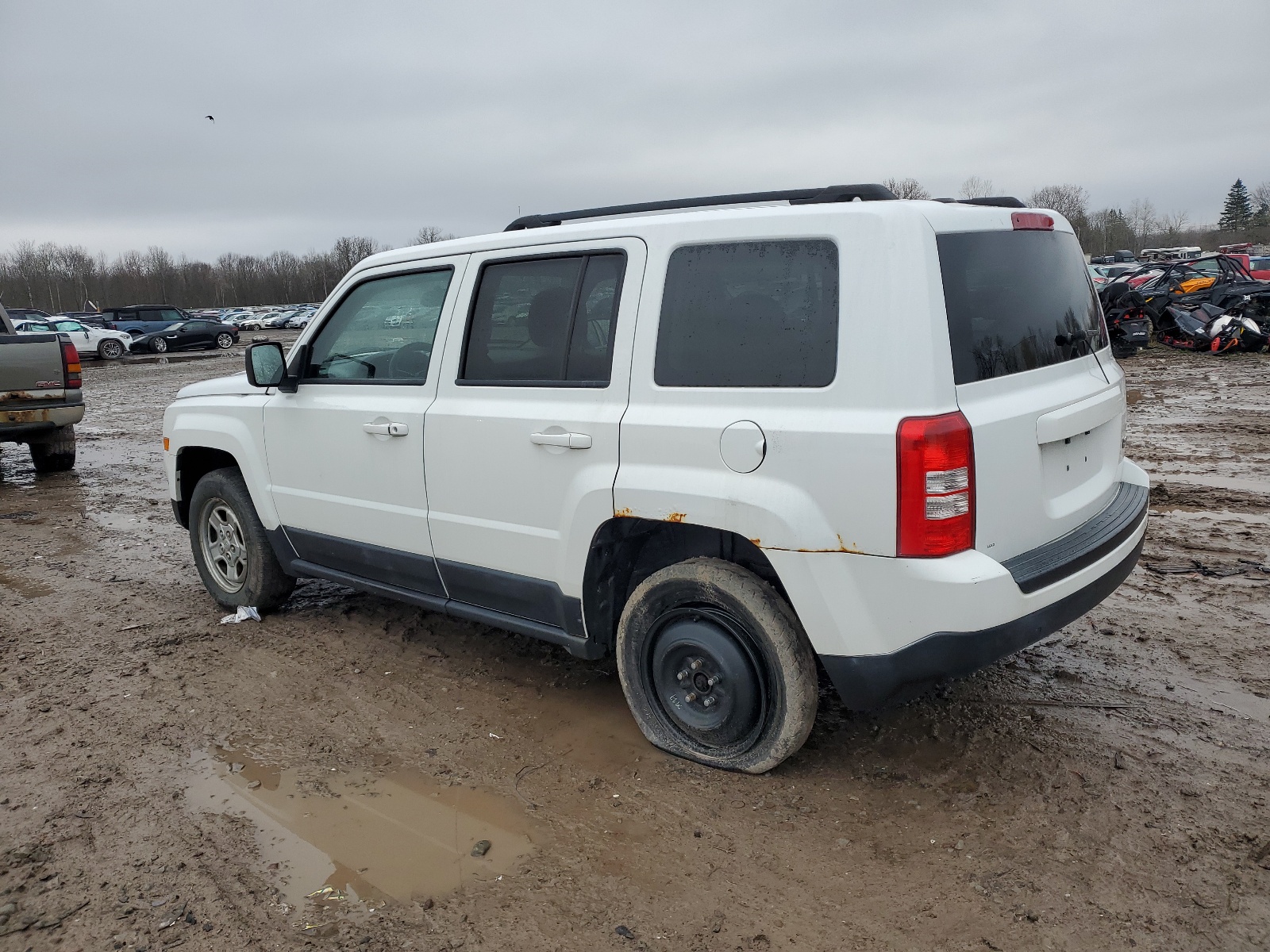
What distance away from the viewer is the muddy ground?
2662 millimetres

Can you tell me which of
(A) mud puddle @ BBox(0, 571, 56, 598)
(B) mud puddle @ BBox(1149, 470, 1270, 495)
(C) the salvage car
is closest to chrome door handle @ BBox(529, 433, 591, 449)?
(A) mud puddle @ BBox(0, 571, 56, 598)

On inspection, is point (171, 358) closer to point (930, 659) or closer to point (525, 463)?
point (525, 463)

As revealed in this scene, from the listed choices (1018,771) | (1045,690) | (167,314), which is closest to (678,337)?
(1018,771)

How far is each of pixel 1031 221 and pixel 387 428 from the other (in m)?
2.70

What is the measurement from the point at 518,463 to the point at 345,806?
1.38 metres

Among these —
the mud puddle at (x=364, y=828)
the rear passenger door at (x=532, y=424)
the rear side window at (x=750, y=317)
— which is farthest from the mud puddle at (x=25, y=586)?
the rear side window at (x=750, y=317)

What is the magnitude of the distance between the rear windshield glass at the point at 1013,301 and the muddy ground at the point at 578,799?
57.5 inches

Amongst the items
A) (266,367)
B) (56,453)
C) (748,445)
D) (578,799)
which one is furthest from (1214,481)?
(56,453)

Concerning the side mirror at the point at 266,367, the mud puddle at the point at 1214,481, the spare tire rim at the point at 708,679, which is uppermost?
the side mirror at the point at 266,367

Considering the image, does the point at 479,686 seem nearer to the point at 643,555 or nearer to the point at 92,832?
the point at 643,555

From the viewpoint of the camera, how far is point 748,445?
3.04 meters

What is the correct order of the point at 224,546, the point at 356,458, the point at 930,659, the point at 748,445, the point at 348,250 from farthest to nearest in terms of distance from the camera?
1. the point at 348,250
2. the point at 224,546
3. the point at 356,458
4. the point at 748,445
5. the point at 930,659

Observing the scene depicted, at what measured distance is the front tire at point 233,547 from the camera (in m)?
5.16

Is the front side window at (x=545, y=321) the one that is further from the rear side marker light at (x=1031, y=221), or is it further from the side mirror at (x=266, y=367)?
the rear side marker light at (x=1031, y=221)
